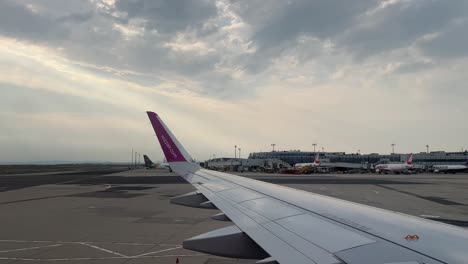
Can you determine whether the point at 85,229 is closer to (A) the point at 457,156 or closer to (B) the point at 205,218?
(B) the point at 205,218

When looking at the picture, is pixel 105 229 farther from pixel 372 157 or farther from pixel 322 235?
pixel 372 157

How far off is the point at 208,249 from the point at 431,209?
1699 cm

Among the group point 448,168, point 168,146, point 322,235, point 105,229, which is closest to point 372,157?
point 448,168

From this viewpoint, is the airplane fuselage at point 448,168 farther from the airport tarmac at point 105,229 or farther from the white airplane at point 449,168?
the airport tarmac at point 105,229

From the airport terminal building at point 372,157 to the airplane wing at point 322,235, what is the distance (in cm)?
10774

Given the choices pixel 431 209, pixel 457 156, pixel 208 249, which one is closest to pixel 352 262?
pixel 208 249

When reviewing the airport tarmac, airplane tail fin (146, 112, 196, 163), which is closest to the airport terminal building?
the airport tarmac

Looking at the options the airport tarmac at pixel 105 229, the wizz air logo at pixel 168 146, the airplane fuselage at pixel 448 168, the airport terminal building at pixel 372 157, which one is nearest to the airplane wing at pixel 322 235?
the wizz air logo at pixel 168 146

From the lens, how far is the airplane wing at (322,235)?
268 centimetres

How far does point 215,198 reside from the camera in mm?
6340

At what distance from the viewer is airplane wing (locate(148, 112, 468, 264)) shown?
268cm

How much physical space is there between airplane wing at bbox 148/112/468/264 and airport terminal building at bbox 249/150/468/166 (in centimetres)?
Answer: 10774

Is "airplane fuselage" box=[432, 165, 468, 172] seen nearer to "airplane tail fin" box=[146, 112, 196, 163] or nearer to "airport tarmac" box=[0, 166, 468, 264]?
"airport tarmac" box=[0, 166, 468, 264]

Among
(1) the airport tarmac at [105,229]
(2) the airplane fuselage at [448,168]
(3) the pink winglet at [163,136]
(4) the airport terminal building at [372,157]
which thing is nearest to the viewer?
(3) the pink winglet at [163,136]
